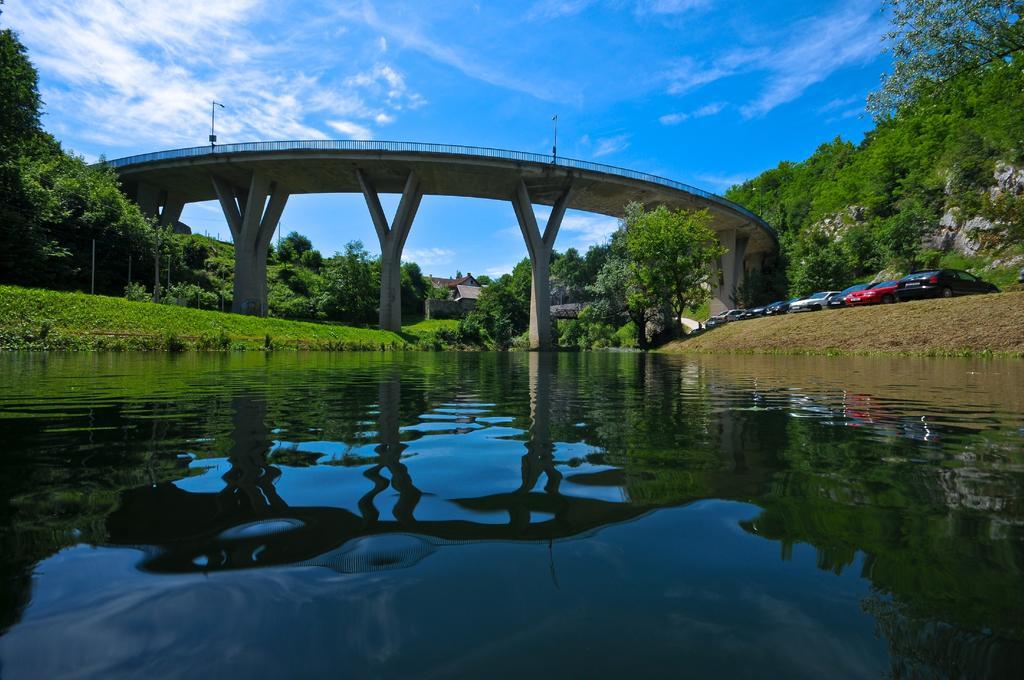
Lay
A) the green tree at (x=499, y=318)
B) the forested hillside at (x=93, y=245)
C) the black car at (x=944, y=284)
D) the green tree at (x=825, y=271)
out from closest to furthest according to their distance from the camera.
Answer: the black car at (x=944, y=284) < the forested hillside at (x=93, y=245) < the green tree at (x=825, y=271) < the green tree at (x=499, y=318)

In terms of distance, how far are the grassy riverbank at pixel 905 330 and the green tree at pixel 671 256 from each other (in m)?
8.15

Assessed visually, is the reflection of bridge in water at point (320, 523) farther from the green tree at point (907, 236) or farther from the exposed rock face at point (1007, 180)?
the green tree at point (907, 236)

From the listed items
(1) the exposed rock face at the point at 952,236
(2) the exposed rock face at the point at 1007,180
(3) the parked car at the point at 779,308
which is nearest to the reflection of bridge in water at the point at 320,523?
(3) the parked car at the point at 779,308

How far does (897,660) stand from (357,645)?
1.36m

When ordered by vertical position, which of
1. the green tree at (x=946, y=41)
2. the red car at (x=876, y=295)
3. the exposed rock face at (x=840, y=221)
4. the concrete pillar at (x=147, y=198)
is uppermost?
the exposed rock face at (x=840, y=221)

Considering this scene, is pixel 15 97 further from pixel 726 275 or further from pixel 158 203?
pixel 726 275

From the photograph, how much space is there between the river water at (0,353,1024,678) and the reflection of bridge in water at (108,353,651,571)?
0.05 ft

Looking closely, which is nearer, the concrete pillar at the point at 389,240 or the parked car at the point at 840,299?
the parked car at the point at 840,299

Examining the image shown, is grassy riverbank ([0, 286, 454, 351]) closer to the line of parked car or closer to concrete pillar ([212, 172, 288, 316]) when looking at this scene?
concrete pillar ([212, 172, 288, 316])

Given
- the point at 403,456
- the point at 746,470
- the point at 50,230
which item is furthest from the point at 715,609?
the point at 50,230

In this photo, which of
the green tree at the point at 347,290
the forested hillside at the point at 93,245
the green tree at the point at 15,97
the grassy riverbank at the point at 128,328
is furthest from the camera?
the green tree at the point at 347,290

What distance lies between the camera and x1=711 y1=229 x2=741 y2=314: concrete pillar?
198 ft

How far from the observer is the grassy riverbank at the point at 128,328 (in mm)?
22531

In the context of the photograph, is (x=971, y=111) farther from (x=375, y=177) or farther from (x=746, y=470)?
(x=746, y=470)
